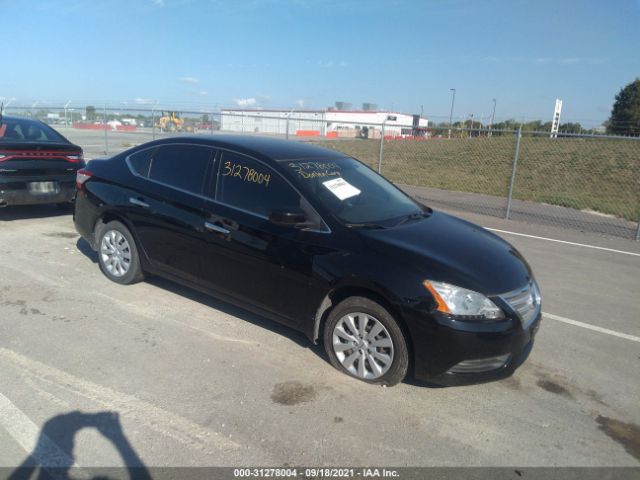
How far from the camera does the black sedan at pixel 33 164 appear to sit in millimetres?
7000

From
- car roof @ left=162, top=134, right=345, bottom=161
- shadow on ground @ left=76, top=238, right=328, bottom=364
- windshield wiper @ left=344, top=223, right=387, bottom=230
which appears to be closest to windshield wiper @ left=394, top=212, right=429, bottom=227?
windshield wiper @ left=344, top=223, right=387, bottom=230

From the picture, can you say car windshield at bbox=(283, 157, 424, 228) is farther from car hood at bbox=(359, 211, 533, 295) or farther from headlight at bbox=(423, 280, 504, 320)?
headlight at bbox=(423, 280, 504, 320)

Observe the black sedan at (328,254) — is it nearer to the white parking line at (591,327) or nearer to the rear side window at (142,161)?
the rear side window at (142,161)

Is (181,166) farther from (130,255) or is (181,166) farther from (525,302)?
(525,302)

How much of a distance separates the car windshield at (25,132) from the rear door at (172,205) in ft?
12.0

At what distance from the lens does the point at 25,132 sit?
774 cm

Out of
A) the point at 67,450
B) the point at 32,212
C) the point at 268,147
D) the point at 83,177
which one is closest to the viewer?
the point at 67,450

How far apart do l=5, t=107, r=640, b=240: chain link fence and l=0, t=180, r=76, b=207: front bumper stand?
7.24 m

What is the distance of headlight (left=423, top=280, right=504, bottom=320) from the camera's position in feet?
10.6

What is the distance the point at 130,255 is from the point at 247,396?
94.1 inches


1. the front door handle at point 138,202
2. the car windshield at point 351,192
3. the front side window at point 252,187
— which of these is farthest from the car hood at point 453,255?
the front door handle at point 138,202

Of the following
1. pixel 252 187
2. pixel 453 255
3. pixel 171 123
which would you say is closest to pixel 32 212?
pixel 252 187

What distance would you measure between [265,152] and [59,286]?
2698mm

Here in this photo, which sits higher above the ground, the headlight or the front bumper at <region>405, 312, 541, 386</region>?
the headlight
